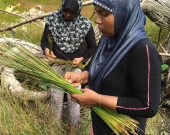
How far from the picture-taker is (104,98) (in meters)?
1.38

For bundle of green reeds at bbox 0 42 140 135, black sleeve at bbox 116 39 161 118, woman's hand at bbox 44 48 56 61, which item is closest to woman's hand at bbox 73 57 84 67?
woman's hand at bbox 44 48 56 61

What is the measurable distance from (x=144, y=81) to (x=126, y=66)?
0.11 meters

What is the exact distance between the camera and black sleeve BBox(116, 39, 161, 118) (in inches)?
49.3

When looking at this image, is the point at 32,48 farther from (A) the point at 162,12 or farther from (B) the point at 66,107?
(A) the point at 162,12

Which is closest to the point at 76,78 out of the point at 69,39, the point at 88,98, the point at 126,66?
the point at 88,98

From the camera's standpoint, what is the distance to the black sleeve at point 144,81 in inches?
49.3

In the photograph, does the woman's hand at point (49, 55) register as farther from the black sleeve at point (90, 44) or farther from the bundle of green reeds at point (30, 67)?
the bundle of green reeds at point (30, 67)

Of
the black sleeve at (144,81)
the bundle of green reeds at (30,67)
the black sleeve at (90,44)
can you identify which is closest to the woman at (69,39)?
the black sleeve at (90,44)

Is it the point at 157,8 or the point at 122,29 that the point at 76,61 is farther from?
the point at 122,29

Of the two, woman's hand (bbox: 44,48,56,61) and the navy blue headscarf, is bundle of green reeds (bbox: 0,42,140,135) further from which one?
woman's hand (bbox: 44,48,56,61)

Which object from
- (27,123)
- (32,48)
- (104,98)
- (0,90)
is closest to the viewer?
(104,98)

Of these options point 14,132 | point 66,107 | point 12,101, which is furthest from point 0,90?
point 66,107


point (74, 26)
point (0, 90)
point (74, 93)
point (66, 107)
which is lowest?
point (66, 107)

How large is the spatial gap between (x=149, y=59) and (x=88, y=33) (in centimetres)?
156
